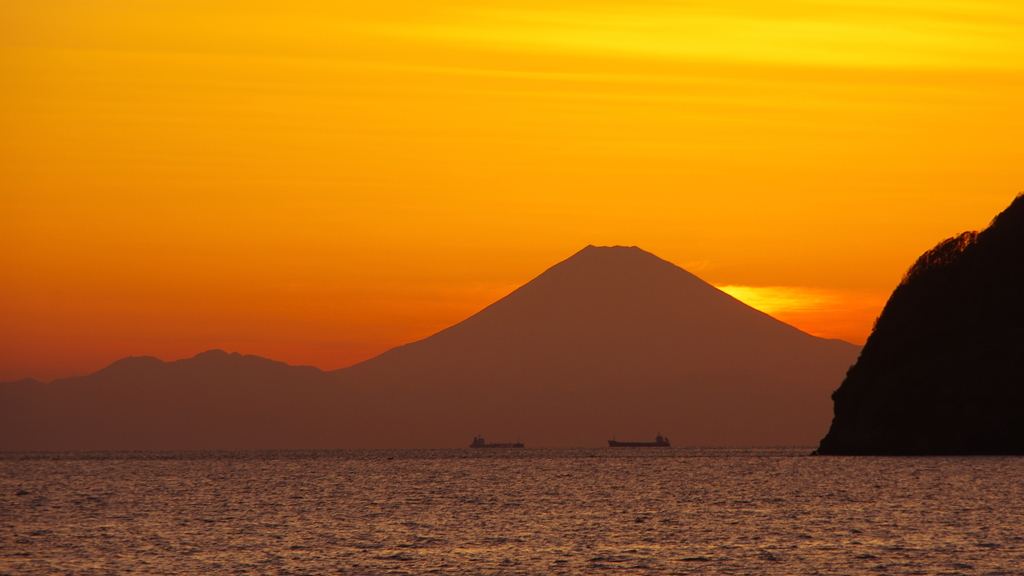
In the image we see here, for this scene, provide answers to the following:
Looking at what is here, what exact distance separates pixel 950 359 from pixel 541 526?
94.2 metres

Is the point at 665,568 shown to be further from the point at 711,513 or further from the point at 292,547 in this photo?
the point at 711,513

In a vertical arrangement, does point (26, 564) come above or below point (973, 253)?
below

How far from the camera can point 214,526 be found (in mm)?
84875

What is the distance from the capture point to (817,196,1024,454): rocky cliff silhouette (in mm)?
155500

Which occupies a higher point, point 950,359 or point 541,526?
point 950,359

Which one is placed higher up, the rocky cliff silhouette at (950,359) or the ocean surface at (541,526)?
the rocky cliff silhouette at (950,359)

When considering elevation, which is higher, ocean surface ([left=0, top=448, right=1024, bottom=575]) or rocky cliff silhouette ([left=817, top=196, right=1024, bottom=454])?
rocky cliff silhouette ([left=817, top=196, right=1024, bottom=454])

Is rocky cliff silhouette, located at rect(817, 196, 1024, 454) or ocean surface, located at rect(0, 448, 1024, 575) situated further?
rocky cliff silhouette, located at rect(817, 196, 1024, 454)

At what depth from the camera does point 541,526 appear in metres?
81.9

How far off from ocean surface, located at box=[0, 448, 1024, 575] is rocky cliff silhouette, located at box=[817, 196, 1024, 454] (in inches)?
515

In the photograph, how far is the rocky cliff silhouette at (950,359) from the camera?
15550cm

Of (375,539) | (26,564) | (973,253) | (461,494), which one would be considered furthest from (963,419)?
(26,564)

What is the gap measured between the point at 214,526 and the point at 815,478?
72.9 m

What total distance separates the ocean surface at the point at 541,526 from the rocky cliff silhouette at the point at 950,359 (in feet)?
42.9
